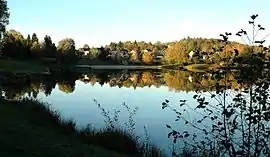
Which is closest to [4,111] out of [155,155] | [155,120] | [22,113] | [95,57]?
[22,113]

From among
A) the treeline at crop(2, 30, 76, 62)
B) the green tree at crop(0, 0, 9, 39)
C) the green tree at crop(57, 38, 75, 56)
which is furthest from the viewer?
the green tree at crop(57, 38, 75, 56)

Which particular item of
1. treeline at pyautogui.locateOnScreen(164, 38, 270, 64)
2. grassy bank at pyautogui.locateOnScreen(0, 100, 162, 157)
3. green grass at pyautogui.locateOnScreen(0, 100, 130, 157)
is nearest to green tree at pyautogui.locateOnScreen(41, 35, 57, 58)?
grassy bank at pyautogui.locateOnScreen(0, 100, 162, 157)

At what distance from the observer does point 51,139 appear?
11.1m

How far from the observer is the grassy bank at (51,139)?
31.0 ft

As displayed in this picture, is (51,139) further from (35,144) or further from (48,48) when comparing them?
(48,48)

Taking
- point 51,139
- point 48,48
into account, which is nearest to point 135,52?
point 48,48

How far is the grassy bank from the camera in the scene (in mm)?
9438

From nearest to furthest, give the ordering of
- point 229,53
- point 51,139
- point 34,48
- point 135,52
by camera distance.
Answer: point 229,53 < point 51,139 < point 34,48 < point 135,52

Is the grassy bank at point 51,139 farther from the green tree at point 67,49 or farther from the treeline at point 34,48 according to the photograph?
the green tree at point 67,49

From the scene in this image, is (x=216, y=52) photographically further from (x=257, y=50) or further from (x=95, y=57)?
(x=95, y=57)

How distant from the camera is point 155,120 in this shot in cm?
2138

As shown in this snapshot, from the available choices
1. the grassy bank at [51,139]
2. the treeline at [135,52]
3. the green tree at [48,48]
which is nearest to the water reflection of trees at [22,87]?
the grassy bank at [51,139]

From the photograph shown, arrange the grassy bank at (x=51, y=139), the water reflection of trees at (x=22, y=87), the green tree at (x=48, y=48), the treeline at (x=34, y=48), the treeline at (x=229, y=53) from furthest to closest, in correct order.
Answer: the green tree at (x=48, y=48), the treeline at (x=34, y=48), the water reflection of trees at (x=22, y=87), the grassy bank at (x=51, y=139), the treeline at (x=229, y=53)

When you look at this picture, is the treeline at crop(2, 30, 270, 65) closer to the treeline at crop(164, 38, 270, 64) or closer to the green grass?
the treeline at crop(164, 38, 270, 64)
